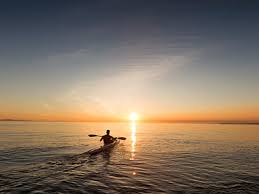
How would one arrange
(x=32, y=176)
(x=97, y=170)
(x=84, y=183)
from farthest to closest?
1. (x=97, y=170)
2. (x=32, y=176)
3. (x=84, y=183)

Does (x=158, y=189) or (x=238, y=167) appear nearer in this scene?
(x=158, y=189)

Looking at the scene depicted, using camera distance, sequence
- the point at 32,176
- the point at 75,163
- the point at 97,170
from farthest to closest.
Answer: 1. the point at 75,163
2. the point at 97,170
3. the point at 32,176

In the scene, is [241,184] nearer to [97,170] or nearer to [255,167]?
[255,167]

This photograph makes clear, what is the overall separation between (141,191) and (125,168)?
8.45 metres

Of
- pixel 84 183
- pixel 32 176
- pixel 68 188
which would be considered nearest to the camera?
pixel 68 188

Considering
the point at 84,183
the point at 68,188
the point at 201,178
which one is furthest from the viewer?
the point at 201,178

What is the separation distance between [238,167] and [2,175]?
2337 cm

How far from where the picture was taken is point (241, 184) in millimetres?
19156

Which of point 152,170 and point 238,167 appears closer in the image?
point 152,170

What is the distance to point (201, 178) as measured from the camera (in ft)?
69.2

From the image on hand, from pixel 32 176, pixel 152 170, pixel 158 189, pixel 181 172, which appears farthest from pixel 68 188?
pixel 181 172

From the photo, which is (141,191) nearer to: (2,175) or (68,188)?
(68,188)

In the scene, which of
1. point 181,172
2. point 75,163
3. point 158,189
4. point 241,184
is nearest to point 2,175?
point 75,163

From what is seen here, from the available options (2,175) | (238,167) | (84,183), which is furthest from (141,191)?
(238,167)
